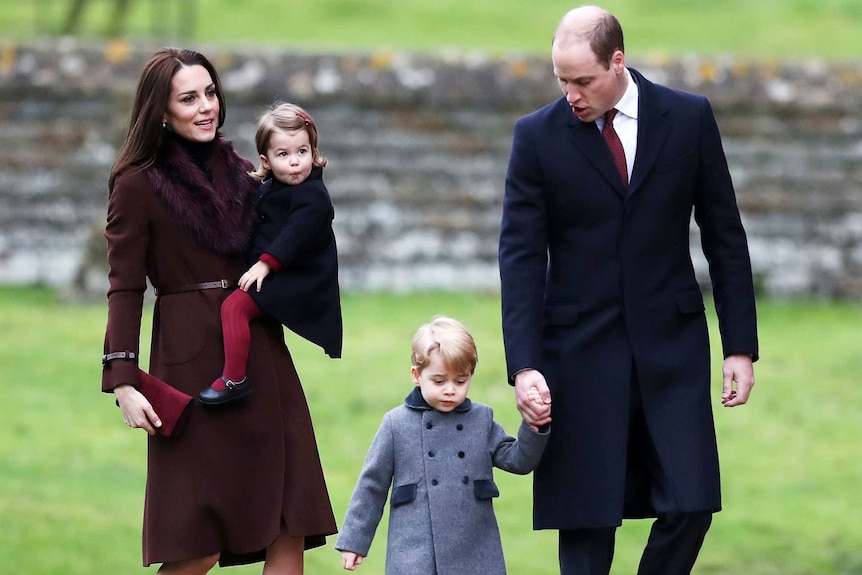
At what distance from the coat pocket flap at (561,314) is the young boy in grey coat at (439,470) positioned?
1.05 feet

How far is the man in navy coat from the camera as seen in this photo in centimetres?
552

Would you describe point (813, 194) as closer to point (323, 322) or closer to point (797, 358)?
point (797, 358)

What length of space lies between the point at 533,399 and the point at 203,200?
1274 mm

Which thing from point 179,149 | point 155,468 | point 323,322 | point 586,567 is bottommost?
point 586,567

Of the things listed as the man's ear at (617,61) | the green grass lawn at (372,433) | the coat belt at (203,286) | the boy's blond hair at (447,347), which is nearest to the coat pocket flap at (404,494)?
the boy's blond hair at (447,347)

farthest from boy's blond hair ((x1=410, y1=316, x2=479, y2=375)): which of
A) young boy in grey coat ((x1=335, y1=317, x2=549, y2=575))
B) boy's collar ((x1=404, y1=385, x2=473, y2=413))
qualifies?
boy's collar ((x1=404, y1=385, x2=473, y2=413))

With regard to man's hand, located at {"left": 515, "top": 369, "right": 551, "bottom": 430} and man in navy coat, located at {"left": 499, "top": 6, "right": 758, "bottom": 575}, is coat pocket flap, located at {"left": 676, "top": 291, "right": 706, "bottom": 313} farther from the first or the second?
man's hand, located at {"left": 515, "top": 369, "right": 551, "bottom": 430}

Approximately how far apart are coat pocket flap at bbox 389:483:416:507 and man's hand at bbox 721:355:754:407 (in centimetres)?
112

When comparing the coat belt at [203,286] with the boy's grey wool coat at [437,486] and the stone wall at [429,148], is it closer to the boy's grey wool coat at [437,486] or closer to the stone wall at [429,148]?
the boy's grey wool coat at [437,486]

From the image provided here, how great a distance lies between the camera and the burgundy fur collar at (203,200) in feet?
18.0

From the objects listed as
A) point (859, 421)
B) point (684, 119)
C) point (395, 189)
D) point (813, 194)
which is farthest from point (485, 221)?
point (684, 119)

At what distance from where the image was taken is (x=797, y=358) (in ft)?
38.8

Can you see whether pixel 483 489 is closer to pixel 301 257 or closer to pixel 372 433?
pixel 301 257

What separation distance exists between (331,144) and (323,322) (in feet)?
25.6
